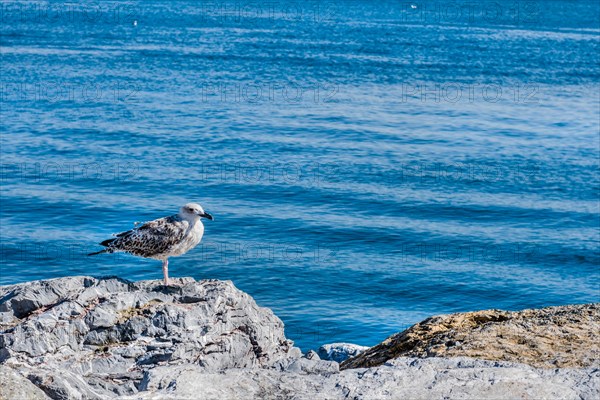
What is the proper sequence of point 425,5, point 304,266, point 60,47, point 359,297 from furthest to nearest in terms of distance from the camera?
point 425,5
point 60,47
point 304,266
point 359,297

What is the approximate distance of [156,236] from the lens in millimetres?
16094

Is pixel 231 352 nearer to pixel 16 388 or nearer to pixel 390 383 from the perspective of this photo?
pixel 390 383

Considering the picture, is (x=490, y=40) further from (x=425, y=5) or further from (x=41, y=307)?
(x=41, y=307)

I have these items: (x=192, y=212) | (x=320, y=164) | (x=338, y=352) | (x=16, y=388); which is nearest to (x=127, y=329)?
(x=192, y=212)

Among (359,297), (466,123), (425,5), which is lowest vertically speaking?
(359,297)

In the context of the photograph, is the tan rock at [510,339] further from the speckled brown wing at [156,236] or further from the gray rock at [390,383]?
the speckled brown wing at [156,236]

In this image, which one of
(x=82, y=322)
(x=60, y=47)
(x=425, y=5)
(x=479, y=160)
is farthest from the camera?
(x=425, y=5)

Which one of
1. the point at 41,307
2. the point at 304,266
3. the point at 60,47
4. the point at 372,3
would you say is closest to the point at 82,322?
the point at 41,307

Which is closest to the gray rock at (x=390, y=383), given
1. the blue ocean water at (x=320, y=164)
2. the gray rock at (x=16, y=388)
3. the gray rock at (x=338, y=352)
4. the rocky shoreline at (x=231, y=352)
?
the rocky shoreline at (x=231, y=352)

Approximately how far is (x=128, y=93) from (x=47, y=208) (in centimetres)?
2088

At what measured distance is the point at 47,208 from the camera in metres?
34.8

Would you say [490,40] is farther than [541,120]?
Yes

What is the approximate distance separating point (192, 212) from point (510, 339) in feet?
23.9

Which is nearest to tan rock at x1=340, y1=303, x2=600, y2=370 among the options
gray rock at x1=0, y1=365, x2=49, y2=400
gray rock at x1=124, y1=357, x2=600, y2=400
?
gray rock at x1=124, y1=357, x2=600, y2=400
